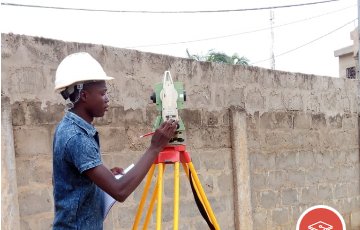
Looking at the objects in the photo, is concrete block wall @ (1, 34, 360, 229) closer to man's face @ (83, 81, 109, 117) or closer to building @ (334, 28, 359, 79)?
man's face @ (83, 81, 109, 117)

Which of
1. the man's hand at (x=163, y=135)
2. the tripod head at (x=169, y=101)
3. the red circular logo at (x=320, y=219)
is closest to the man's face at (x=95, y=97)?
the man's hand at (x=163, y=135)

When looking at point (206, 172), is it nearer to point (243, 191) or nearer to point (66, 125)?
point (243, 191)

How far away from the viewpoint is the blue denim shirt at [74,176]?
1.70 meters

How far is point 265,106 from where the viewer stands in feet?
13.9

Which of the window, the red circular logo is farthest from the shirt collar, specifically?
the window

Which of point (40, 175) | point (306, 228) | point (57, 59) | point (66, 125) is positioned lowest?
point (306, 228)

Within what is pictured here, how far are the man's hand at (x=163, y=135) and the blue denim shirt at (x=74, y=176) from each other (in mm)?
224

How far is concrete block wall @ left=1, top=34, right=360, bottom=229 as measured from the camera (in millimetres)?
2768

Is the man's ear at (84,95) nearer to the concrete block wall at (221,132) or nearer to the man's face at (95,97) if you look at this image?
the man's face at (95,97)

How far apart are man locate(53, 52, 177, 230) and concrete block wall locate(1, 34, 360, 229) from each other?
3.20 feet

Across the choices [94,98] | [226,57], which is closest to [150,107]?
[94,98]

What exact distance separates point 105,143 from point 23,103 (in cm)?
61

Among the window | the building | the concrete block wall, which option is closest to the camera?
the concrete block wall

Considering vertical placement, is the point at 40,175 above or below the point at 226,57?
below
